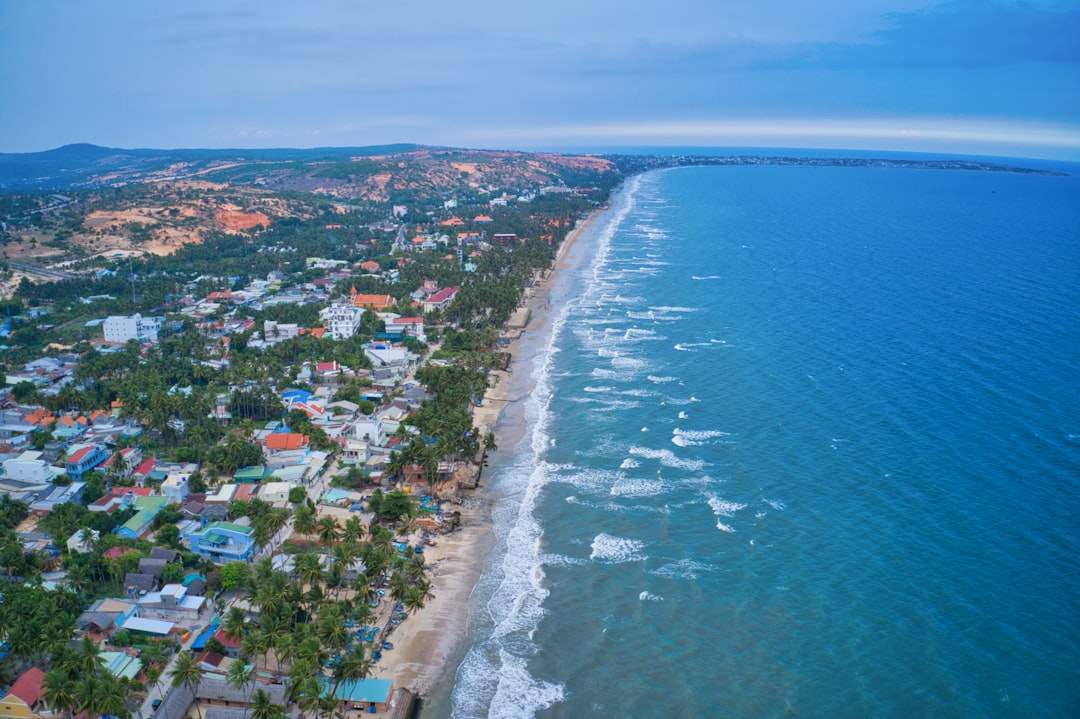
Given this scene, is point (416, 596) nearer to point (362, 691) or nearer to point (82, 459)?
point (362, 691)

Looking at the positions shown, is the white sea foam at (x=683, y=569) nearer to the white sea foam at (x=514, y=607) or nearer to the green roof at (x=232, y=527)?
the white sea foam at (x=514, y=607)

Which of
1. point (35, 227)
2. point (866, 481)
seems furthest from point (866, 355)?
point (35, 227)

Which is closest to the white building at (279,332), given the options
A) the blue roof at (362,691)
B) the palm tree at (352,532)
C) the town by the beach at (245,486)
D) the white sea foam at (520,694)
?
the town by the beach at (245,486)

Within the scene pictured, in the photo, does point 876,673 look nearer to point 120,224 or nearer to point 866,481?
point 866,481

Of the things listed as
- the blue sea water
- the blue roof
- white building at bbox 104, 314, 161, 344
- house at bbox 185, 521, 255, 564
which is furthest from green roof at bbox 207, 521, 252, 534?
white building at bbox 104, 314, 161, 344

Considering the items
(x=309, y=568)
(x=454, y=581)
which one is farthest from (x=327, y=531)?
(x=454, y=581)

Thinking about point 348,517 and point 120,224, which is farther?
point 120,224
